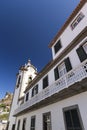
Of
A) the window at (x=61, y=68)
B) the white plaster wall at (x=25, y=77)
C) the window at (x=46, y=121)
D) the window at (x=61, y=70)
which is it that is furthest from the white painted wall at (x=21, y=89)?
the window at (x=61, y=68)

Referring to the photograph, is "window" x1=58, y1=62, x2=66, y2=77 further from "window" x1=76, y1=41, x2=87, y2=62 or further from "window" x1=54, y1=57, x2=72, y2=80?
"window" x1=76, y1=41, x2=87, y2=62

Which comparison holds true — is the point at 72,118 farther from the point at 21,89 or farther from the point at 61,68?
the point at 21,89

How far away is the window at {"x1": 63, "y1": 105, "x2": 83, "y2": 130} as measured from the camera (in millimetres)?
5402

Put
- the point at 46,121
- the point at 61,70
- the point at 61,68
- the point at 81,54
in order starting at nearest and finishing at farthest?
the point at 81,54, the point at 46,121, the point at 61,70, the point at 61,68

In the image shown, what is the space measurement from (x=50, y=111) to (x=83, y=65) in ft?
15.4

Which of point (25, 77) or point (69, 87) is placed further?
point (25, 77)

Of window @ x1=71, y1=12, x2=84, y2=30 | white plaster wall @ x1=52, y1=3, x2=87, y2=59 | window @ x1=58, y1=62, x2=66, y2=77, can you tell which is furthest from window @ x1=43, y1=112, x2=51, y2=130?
window @ x1=71, y1=12, x2=84, y2=30

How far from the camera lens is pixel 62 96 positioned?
695 centimetres

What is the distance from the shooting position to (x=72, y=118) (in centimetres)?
582

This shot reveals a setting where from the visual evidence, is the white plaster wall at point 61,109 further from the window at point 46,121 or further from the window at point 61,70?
the window at point 61,70

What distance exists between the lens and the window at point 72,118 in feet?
17.7

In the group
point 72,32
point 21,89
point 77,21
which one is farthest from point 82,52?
point 21,89

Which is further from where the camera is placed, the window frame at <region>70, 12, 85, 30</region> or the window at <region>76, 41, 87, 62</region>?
the window frame at <region>70, 12, 85, 30</region>

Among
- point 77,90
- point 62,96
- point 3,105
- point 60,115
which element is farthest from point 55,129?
point 3,105
